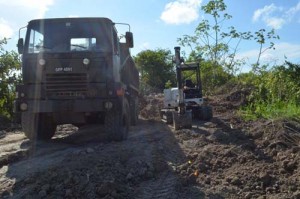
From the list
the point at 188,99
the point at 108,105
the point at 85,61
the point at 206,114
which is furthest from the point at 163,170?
the point at 188,99

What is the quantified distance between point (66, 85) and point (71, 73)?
28 centimetres

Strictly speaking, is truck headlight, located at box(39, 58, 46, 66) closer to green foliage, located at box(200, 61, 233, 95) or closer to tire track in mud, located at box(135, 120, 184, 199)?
tire track in mud, located at box(135, 120, 184, 199)

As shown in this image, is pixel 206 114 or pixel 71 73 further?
pixel 206 114

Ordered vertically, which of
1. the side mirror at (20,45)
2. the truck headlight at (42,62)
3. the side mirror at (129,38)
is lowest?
the truck headlight at (42,62)

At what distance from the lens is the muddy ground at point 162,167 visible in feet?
18.4

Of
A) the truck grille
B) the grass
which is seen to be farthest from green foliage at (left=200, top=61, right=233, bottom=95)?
the truck grille

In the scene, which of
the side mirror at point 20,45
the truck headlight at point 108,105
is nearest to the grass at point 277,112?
the truck headlight at point 108,105

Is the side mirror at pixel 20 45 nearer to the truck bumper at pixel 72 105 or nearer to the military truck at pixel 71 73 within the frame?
the military truck at pixel 71 73

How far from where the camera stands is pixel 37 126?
987cm

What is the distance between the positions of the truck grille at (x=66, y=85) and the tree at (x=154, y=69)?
30.3 meters

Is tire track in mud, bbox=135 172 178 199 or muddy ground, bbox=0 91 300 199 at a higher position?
muddy ground, bbox=0 91 300 199

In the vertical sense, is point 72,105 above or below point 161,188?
above

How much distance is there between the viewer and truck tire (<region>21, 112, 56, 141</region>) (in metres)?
9.53

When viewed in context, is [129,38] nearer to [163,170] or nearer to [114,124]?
[114,124]
